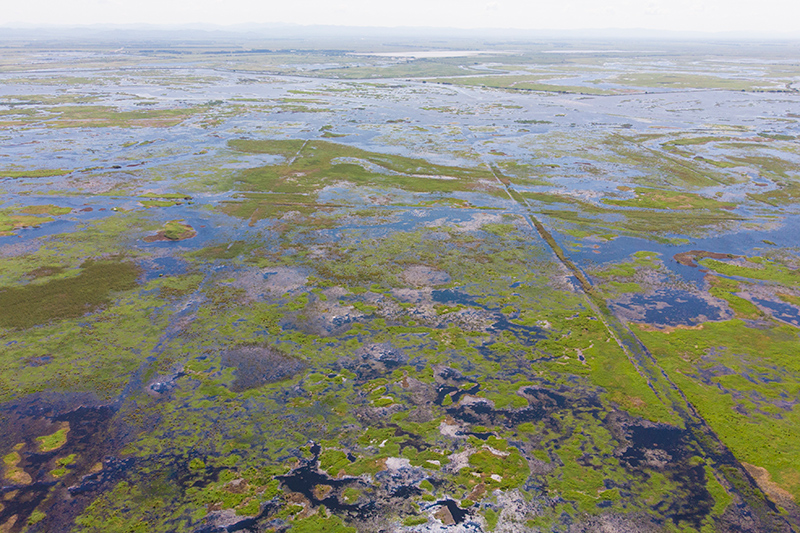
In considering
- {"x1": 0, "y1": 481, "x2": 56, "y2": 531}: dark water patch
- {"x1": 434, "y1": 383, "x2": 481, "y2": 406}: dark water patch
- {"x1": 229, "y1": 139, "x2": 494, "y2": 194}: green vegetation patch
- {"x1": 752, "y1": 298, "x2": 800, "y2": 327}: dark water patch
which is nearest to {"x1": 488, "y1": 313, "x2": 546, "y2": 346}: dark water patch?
{"x1": 434, "y1": 383, "x2": 481, "y2": 406}: dark water patch

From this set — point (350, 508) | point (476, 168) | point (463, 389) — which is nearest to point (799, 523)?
point (463, 389)

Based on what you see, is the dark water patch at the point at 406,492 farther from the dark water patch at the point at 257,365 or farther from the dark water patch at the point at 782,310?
the dark water patch at the point at 782,310

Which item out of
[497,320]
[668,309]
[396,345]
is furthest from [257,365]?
[668,309]

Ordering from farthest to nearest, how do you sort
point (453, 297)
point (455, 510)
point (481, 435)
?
point (453, 297) < point (481, 435) < point (455, 510)

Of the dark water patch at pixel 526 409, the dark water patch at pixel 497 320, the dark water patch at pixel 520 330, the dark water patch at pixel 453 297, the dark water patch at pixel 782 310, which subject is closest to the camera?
the dark water patch at pixel 526 409

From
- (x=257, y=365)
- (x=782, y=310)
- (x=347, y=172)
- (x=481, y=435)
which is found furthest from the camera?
(x=347, y=172)

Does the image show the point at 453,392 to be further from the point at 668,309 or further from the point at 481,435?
the point at 668,309

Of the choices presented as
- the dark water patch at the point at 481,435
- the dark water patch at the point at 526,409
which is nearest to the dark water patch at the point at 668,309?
the dark water patch at the point at 526,409

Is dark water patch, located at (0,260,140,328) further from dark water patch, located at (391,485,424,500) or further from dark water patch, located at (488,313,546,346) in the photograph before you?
dark water patch, located at (488,313,546,346)
